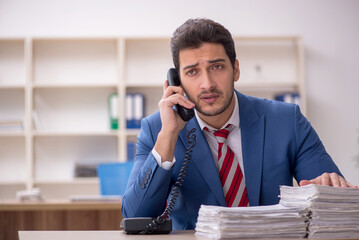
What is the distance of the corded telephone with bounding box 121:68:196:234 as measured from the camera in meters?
1.37

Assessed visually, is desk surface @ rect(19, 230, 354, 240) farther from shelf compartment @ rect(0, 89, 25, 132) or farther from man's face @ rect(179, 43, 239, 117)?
shelf compartment @ rect(0, 89, 25, 132)

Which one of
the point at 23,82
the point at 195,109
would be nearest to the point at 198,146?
the point at 195,109

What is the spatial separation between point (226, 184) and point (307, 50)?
3869 millimetres

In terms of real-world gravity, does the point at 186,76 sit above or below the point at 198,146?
above

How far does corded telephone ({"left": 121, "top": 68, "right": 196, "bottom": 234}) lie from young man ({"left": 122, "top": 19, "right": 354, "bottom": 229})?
24 millimetres

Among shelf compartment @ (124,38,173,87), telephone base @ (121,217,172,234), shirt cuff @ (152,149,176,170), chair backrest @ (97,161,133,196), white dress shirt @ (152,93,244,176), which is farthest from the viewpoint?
shelf compartment @ (124,38,173,87)

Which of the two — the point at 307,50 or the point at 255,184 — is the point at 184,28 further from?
the point at 307,50

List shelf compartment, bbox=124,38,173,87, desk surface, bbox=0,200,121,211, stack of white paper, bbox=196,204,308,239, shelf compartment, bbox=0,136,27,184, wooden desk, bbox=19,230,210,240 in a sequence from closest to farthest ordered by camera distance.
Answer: stack of white paper, bbox=196,204,308,239
wooden desk, bbox=19,230,210,240
desk surface, bbox=0,200,121,211
shelf compartment, bbox=0,136,27,184
shelf compartment, bbox=124,38,173,87

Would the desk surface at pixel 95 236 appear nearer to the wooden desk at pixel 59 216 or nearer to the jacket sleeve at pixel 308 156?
the jacket sleeve at pixel 308 156

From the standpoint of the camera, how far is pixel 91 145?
5176 mm

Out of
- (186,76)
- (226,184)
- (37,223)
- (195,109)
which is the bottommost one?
(37,223)

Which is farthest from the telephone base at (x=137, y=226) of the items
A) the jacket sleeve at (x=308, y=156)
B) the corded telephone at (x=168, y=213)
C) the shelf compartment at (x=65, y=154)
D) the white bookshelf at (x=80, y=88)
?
the shelf compartment at (x=65, y=154)

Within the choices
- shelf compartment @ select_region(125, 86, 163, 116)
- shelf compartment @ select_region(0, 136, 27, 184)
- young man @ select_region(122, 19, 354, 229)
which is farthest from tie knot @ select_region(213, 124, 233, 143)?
shelf compartment @ select_region(0, 136, 27, 184)

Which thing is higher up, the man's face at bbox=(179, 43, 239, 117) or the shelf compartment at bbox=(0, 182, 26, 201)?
the man's face at bbox=(179, 43, 239, 117)
